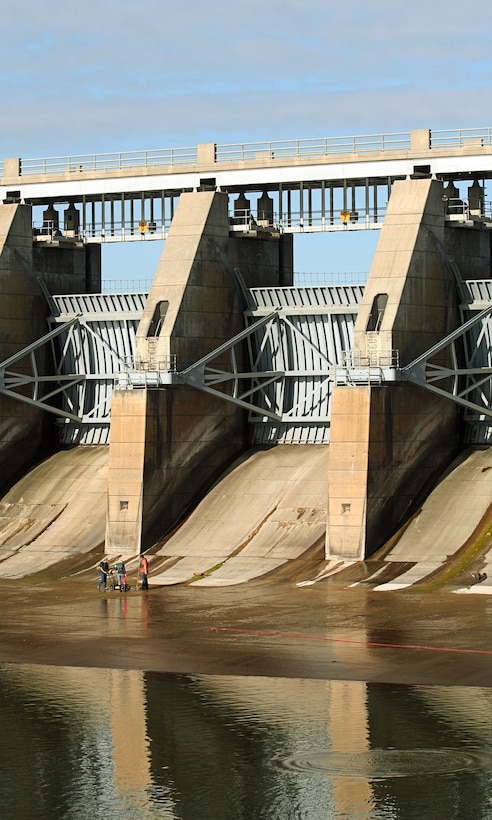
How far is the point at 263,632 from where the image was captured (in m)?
47.8

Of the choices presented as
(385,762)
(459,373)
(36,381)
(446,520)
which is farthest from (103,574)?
(385,762)

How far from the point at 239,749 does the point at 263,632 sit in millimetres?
14494

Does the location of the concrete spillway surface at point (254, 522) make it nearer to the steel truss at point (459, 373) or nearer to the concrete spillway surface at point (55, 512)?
the concrete spillway surface at point (55, 512)

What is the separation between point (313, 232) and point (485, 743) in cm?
→ 4100

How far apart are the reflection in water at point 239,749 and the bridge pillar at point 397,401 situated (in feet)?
62.4

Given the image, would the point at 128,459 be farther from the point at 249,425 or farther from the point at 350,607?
the point at 350,607

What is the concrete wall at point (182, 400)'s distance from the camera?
213ft

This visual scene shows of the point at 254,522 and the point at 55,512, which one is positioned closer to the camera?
the point at 254,522

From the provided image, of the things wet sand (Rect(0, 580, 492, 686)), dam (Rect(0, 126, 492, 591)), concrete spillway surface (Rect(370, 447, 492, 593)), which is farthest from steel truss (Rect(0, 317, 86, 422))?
concrete spillway surface (Rect(370, 447, 492, 593))

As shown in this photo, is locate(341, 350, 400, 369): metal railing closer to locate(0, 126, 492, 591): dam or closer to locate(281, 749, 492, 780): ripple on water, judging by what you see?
locate(0, 126, 492, 591): dam

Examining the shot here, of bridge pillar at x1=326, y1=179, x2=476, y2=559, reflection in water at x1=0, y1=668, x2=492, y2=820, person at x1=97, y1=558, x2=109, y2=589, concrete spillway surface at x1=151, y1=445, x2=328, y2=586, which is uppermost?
bridge pillar at x1=326, y1=179, x2=476, y2=559

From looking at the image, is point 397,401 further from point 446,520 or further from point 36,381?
point 36,381

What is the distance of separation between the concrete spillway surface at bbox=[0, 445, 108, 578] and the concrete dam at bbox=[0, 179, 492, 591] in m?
0.13

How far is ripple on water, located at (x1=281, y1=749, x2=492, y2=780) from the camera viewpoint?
3123cm
